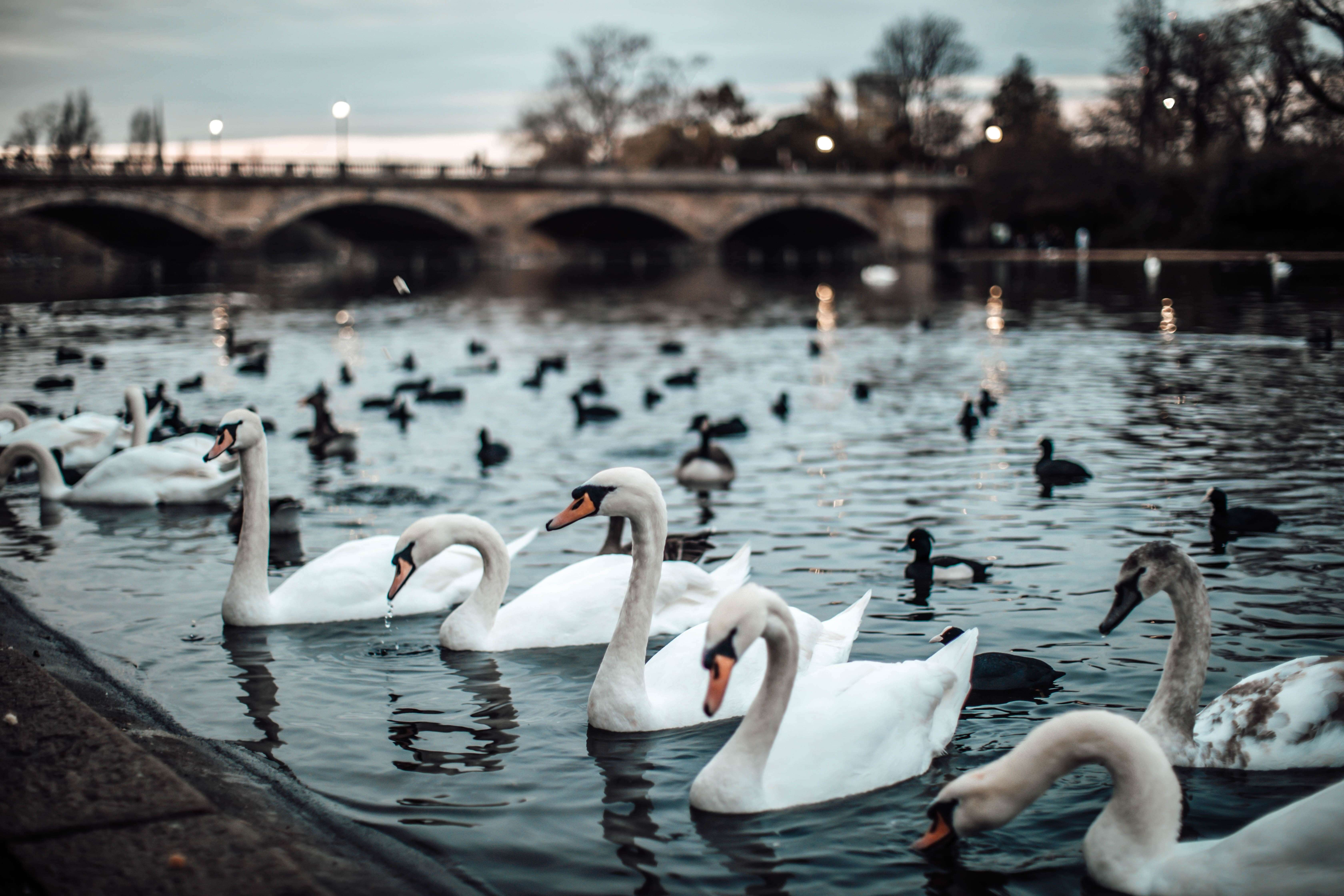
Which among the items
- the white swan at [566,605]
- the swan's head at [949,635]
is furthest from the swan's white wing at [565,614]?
the swan's head at [949,635]

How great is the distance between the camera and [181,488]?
34.0ft

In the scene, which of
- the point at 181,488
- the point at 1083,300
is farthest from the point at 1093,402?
the point at 1083,300

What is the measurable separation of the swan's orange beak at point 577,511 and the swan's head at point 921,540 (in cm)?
294

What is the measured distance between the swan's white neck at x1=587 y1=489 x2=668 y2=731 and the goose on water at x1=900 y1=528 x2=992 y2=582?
270 centimetres

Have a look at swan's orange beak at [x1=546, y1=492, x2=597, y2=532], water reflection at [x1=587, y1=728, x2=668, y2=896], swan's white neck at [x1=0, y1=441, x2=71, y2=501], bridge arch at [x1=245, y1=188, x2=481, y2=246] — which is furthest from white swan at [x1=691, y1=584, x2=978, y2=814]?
bridge arch at [x1=245, y1=188, x2=481, y2=246]

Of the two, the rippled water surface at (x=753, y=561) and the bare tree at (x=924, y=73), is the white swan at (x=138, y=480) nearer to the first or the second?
the rippled water surface at (x=753, y=561)

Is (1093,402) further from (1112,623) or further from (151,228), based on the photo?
(151,228)

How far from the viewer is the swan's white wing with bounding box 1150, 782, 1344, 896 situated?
129 inches

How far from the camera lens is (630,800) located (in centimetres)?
474

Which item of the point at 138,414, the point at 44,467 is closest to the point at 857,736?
the point at 44,467

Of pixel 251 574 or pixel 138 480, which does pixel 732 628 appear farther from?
pixel 138 480

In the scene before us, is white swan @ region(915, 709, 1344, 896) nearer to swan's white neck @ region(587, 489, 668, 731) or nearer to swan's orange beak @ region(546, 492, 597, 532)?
swan's white neck @ region(587, 489, 668, 731)

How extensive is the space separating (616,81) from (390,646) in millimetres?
82325

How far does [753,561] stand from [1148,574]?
3988 mm
